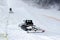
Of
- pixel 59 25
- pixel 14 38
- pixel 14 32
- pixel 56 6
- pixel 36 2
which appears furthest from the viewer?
pixel 36 2

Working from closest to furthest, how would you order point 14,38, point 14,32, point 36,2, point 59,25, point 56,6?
point 14,38 < point 14,32 < point 59,25 < point 56,6 < point 36,2

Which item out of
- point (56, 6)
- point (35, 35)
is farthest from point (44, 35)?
point (56, 6)

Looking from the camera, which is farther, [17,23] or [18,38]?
[17,23]

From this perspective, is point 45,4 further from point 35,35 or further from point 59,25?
point 35,35

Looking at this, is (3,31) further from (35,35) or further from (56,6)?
(56,6)

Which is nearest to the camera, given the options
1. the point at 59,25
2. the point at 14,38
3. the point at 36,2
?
the point at 14,38

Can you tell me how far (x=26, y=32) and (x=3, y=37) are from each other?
359 cm

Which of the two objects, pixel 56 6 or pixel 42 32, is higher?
pixel 56 6

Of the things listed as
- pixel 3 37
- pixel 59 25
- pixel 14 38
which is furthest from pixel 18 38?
pixel 59 25

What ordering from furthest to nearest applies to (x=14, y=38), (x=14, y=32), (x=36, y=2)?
(x=36, y=2) < (x=14, y=32) < (x=14, y=38)

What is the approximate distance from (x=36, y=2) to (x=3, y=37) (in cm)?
3009

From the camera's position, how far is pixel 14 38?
69.2 ft

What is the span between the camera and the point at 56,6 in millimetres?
45750

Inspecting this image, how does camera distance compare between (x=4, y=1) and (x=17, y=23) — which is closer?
(x=17, y=23)
